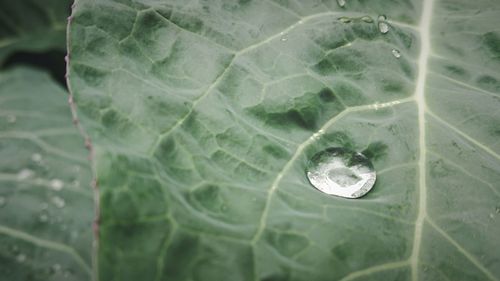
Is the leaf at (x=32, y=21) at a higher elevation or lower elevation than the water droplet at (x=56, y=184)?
higher

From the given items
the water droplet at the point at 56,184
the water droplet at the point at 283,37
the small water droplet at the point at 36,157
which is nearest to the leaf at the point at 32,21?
the small water droplet at the point at 36,157

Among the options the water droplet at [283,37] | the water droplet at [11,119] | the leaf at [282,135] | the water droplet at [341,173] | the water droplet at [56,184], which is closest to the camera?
the leaf at [282,135]

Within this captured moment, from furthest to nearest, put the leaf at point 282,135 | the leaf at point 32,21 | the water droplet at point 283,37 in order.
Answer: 1. the leaf at point 32,21
2. the water droplet at point 283,37
3. the leaf at point 282,135

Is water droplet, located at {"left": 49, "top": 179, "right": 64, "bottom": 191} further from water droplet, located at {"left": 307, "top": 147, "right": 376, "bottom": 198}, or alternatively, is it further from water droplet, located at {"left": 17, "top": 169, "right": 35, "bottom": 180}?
water droplet, located at {"left": 307, "top": 147, "right": 376, "bottom": 198}

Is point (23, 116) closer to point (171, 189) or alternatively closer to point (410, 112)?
point (171, 189)

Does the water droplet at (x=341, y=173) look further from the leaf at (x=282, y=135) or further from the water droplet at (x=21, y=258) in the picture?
the water droplet at (x=21, y=258)

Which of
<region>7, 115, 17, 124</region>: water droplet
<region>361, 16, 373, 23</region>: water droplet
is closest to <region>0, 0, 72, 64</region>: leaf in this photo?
<region>7, 115, 17, 124</region>: water droplet

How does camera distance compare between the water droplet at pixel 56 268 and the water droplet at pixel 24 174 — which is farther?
the water droplet at pixel 24 174

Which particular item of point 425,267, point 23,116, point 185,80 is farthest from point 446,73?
point 23,116
